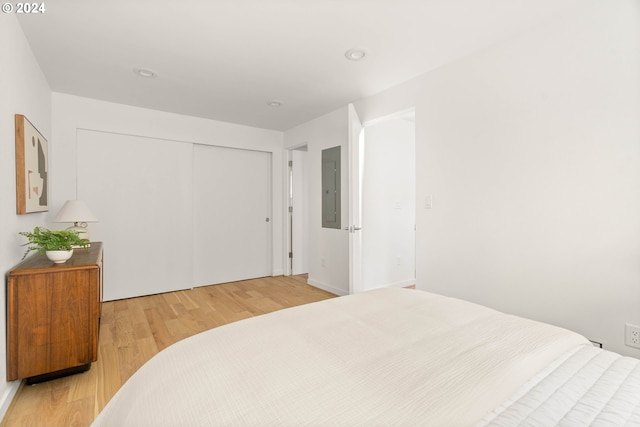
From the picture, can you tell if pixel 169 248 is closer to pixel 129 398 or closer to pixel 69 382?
pixel 69 382

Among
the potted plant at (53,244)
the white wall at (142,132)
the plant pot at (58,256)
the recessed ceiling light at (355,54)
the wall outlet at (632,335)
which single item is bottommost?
the wall outlet at (632,335)

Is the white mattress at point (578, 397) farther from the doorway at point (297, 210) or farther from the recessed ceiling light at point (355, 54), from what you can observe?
the doorway at point (297, 210)

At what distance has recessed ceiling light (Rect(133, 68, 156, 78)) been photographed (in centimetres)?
263

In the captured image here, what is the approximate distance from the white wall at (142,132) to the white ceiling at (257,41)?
22 centimetres

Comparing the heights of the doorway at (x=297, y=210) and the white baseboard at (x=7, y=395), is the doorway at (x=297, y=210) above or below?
above

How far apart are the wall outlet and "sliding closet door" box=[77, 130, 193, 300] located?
161 inches

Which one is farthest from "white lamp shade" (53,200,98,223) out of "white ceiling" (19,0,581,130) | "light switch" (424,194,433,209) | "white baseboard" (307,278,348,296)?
"light switch" (424,194,433,209)

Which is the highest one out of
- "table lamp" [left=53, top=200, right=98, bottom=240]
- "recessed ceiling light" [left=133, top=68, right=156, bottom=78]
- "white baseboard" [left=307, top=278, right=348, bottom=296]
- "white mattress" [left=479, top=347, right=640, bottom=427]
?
"recessed ceiling light" [left=133, top=68, right=156, bottom=78]

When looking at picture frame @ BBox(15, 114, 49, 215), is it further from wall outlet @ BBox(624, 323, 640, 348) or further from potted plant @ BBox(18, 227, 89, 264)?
wall outlet @ BBox(624, 323, 640, 348)

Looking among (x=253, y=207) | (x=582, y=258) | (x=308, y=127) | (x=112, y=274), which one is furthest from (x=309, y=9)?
(x=112, y=274)

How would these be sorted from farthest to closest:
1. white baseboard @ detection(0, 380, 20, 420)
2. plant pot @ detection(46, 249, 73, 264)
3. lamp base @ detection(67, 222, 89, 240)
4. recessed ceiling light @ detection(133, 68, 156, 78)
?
1. lamp base @ detection(67, 222, 89, 240)
2. recessed ceiling light @ detection(133, 68, 156, 78)
3. plant pot @ detection(46, 249, 73, 264)
4. white baseboard @ detection(0, 380, 20, 420)

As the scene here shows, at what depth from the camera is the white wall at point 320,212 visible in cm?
375

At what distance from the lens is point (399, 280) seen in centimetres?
403

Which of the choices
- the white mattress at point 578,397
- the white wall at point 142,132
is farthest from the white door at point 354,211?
the white wall at point 142,132
